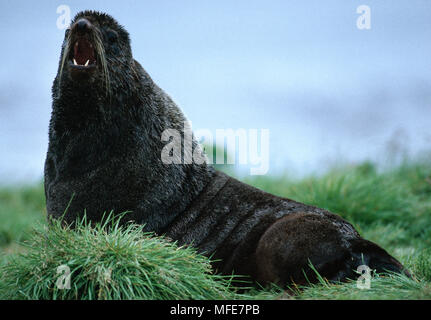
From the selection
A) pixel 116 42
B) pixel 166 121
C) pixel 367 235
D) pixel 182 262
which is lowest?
pixel 367 235

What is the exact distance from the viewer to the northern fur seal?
5016 mm

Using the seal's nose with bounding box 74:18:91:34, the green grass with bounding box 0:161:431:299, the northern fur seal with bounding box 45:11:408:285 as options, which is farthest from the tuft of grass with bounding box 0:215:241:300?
the seal's nose with bounding box 74:18:91:34

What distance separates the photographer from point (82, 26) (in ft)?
16.4

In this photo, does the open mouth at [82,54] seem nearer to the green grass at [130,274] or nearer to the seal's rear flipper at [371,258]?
the green grass at [130,274]

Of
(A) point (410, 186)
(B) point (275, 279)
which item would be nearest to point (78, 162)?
(B) point (275, 279)

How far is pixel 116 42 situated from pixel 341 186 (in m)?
5.49

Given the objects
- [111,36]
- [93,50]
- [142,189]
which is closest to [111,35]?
[111,36]

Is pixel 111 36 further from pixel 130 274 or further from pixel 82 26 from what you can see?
pixel 130 274

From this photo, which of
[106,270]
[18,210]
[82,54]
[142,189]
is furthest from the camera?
[18,210]

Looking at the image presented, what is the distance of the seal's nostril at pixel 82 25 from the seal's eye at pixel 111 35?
0.32 meters

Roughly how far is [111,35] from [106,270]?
256cm

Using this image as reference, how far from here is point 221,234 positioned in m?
5.36

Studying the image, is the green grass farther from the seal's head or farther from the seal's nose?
the seal's nose
